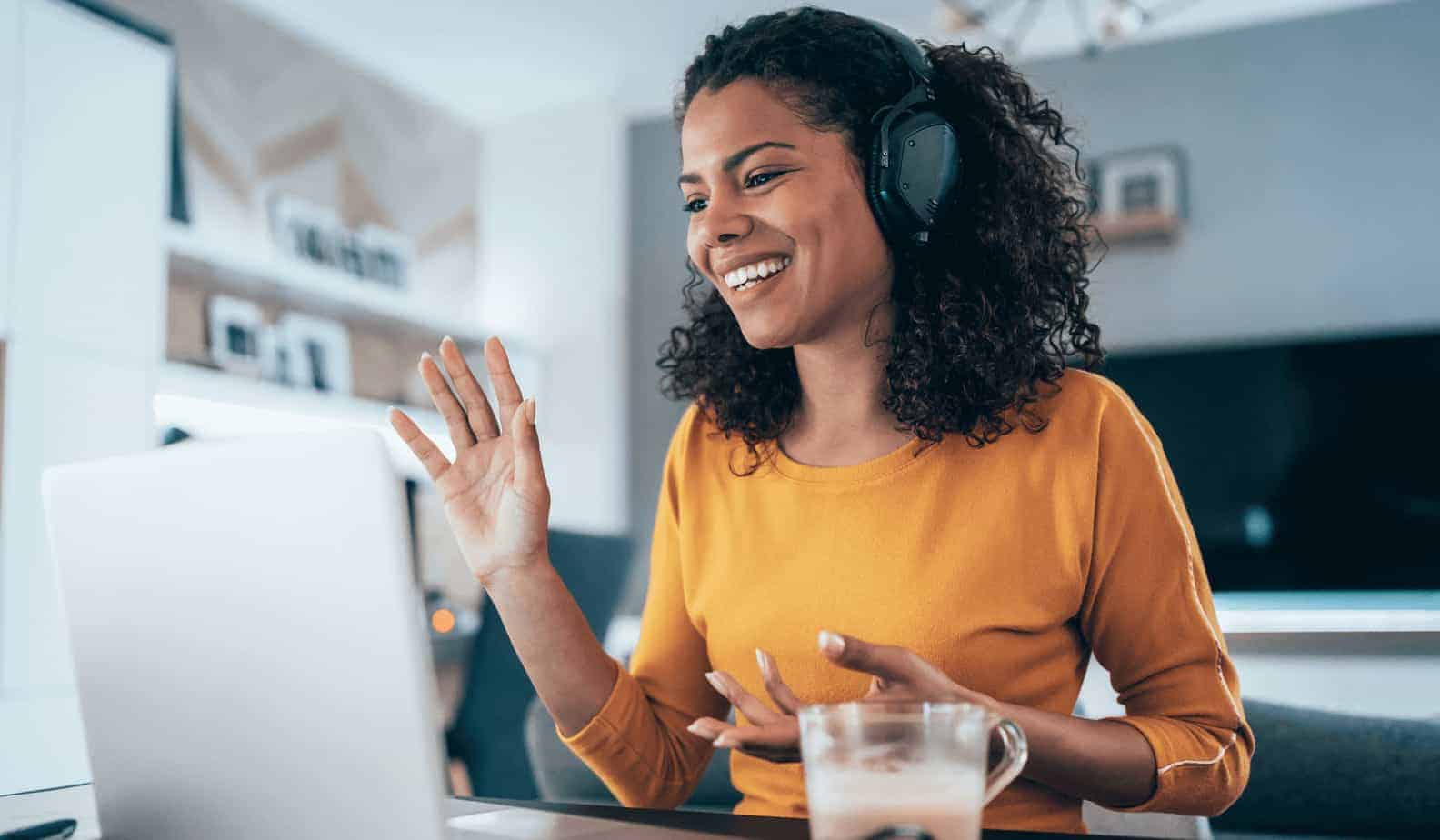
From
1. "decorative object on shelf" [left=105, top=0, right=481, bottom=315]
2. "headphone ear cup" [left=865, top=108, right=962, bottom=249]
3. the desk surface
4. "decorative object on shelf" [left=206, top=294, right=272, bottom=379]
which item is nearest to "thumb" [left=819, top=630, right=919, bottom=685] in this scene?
the desk surface

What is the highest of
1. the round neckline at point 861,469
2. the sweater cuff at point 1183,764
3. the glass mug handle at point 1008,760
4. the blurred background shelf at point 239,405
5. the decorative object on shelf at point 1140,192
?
the decorative object on shelf at point 1140,192

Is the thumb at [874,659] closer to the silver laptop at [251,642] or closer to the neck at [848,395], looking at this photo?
the silver laptop at [251,642]

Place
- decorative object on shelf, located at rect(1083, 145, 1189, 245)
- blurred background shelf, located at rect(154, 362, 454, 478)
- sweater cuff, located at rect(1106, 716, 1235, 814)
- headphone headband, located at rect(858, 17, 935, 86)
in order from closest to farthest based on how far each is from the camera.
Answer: sweater cuff, located at rect(1106, 716, 1235, 814), headphone headband, located at rect(858, 17, 935, 86), blurred background shelf, located at rect(154, 362, 454, 478), decorative object on shelf, located at rect(1083, 145, 1189, 245)

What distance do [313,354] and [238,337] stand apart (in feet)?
0.89

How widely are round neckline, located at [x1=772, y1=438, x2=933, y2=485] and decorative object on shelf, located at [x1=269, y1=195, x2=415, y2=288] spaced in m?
2.80

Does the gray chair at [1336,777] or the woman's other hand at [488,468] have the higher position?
the woman's other hand at [488,468]

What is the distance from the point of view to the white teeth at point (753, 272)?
102 cm

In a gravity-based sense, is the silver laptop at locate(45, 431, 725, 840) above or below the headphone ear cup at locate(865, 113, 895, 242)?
below

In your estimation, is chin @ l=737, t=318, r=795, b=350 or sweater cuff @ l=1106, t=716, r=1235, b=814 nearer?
sweater cuff @ l=1106, t=716, r=1235, b=814

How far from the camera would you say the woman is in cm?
89

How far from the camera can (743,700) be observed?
26.3 inches

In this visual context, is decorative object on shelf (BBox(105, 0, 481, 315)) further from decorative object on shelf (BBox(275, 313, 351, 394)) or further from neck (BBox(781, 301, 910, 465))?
neck (BBox(781, 301, 910, 465))

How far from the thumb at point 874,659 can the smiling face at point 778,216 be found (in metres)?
0.45

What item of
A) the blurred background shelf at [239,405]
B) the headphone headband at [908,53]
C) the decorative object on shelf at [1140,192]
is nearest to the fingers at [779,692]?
the headphone headband at [908,53]
